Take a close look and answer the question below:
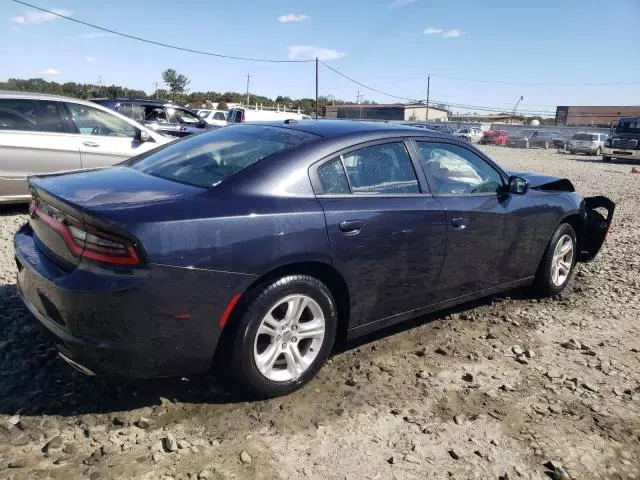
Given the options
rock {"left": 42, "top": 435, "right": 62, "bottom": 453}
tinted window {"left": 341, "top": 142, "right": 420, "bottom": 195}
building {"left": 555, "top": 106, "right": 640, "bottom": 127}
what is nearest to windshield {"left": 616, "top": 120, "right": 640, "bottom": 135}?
tinted window {"left": 341, "top": 142, "right": 420, "bottom": 195}

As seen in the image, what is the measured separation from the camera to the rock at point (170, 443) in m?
2.44

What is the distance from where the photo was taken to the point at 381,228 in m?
3.15

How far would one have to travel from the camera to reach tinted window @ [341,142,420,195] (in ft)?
10.6

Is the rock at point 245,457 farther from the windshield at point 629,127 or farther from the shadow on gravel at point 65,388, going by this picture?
the windshield at point 629,127

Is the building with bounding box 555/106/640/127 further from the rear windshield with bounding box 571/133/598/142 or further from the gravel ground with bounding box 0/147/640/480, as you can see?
the gravel ground with bounding box 0/147/640/480

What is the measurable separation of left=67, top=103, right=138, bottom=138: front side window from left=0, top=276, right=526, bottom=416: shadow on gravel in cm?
435

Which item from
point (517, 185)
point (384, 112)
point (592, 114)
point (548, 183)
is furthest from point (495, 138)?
point (592, 114)

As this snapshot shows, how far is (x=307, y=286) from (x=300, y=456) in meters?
0.87

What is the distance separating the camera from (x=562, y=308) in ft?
15.1

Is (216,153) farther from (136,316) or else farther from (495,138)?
(495,138)

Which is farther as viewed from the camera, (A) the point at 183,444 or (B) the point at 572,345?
(B) the point at 572,345

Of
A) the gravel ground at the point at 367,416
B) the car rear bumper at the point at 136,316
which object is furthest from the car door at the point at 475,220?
the car rear bumper at the point at 136,316

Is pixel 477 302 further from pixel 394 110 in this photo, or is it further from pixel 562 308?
pixel 394 110

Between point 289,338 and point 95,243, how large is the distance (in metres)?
1.14
